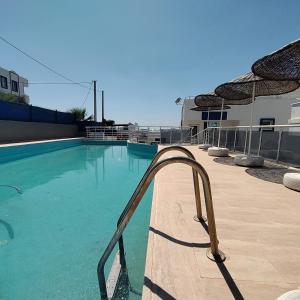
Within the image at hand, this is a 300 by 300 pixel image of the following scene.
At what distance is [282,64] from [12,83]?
1263 inches

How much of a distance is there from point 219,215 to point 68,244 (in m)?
2.20

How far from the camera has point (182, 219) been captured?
2383 mm

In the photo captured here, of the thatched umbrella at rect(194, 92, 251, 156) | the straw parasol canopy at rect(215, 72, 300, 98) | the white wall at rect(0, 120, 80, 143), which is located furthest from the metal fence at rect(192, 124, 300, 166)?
the white wall at rect(0, 120, 80, 143)

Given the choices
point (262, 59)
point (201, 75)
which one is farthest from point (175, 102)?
point (262, 59)

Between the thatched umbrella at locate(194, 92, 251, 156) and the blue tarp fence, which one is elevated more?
the thatched umbrella at locate(194, 92, 251, 156)

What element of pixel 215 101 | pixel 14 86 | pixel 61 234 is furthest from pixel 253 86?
pixel 14 86

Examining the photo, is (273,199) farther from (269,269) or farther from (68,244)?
(68,244)

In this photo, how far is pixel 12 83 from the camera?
2827cm

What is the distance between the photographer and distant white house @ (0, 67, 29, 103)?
2628cm

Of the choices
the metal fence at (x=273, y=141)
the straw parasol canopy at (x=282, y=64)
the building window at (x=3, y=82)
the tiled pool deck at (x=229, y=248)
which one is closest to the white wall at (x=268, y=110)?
the metal fence at (x=273, y=141)

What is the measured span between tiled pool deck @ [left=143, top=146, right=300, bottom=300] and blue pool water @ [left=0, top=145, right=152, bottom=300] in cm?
74

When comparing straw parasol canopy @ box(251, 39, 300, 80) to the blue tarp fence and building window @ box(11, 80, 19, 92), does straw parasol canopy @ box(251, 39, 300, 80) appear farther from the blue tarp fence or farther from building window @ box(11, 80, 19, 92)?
building window @ box(11, 80, 19, 92)

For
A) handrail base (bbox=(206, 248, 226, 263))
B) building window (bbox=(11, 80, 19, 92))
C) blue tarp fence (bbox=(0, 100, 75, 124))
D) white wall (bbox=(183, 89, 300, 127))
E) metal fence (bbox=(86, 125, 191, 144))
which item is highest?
building window (bbox=(11, 80, 19, 92))

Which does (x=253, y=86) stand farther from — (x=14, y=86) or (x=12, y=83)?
(x=14, y=86)
